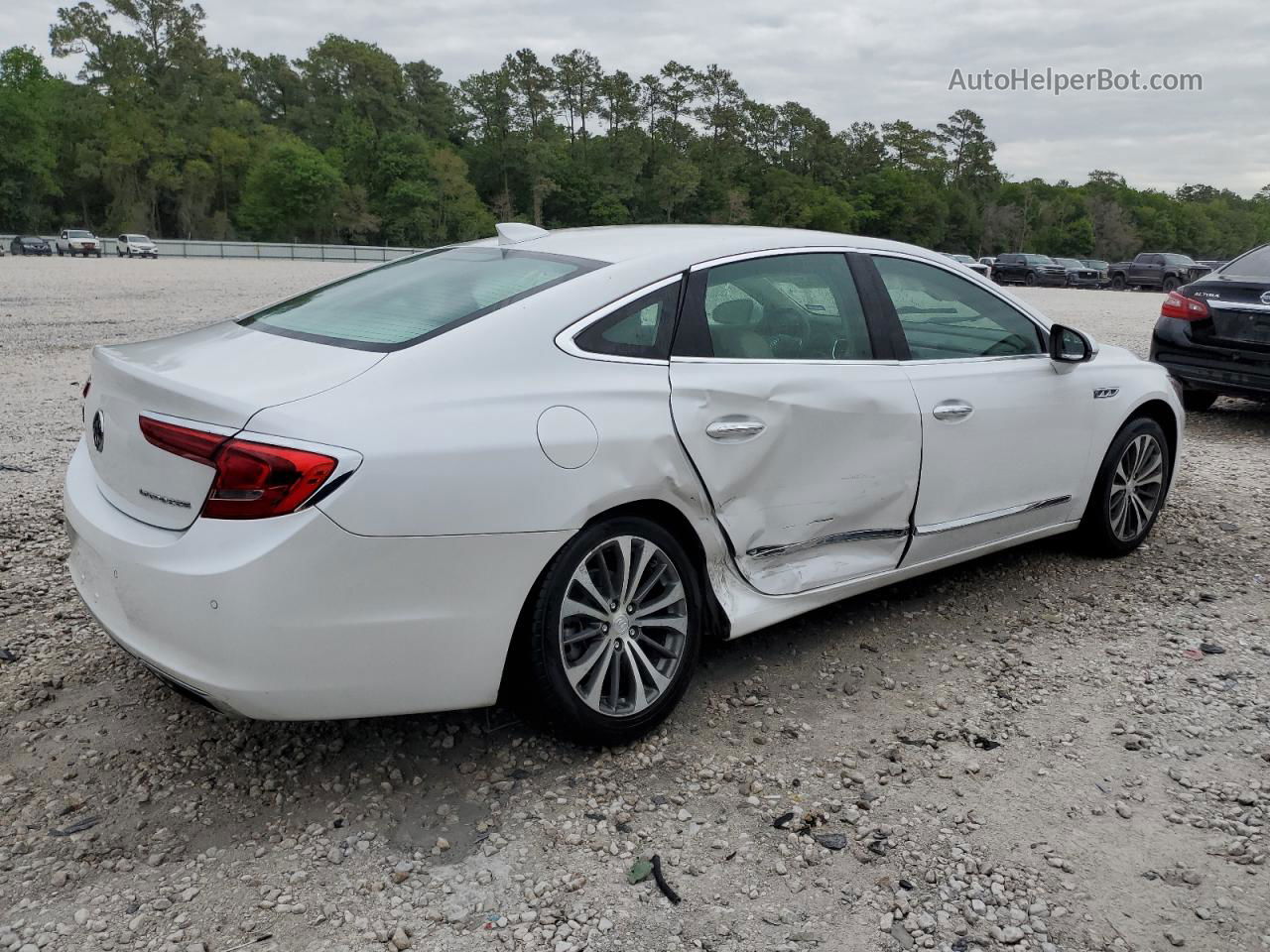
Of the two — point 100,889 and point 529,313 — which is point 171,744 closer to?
point 100,889

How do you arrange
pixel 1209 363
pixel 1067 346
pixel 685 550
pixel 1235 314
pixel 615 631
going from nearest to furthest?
pixel 615 631, pixel 685 550, pixel 1067 346, pixel 1235 314, pixel 1209 363

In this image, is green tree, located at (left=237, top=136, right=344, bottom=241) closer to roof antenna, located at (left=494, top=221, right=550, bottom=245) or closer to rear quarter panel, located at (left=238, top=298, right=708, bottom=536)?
roof antenna, located at (left=494, top=221, right=550, bottom=245)

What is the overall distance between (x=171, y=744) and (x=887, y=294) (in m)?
2.89

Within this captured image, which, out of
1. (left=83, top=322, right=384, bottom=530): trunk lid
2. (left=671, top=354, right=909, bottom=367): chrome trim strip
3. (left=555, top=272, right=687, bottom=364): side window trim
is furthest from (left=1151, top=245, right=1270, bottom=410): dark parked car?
(left=83, top=322, right=384, bottom=530): trunk lid

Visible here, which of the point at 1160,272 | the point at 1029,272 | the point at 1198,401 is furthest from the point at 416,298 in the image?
the point at 1160,272

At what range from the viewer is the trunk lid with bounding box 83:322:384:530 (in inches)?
→ 105

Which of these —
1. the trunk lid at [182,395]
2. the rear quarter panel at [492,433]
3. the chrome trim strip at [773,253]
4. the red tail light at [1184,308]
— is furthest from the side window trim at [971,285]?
the red tail light at [1184,308]

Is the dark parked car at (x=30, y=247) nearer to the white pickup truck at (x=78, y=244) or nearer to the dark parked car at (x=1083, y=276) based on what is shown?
the white pickup truck at (x=78, y=244)

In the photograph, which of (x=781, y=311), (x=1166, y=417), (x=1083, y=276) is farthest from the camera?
(x=1083, y=276)

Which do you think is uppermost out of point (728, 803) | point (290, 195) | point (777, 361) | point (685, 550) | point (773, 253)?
point (290, 195)

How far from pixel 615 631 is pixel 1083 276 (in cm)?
4841

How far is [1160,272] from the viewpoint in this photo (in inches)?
1718

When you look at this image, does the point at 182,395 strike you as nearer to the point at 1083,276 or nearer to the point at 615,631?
the point at 615,631

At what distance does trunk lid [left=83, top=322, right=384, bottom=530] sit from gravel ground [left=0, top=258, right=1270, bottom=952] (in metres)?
0.85
